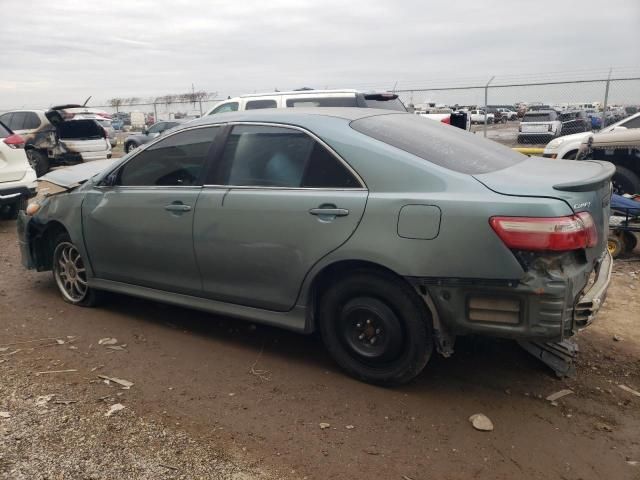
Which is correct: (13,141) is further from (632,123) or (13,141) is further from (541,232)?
(632,123)

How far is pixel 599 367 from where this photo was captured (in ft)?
12.1

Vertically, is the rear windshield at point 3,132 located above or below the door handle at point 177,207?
above

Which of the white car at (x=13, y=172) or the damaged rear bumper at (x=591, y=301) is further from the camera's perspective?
the white car at (x=13, y=172)

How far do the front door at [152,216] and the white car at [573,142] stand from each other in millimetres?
7255

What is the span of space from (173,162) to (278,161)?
965mm

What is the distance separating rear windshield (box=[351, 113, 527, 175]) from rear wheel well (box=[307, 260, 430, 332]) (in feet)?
2.29

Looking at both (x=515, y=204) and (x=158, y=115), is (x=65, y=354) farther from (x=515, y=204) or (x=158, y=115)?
(x=158, y=115)

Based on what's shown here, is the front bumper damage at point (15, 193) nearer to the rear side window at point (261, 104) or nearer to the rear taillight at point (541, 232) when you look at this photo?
the rear side window at point (261, 104)

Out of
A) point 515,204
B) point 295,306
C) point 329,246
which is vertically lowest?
point 295,306

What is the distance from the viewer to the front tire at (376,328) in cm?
317

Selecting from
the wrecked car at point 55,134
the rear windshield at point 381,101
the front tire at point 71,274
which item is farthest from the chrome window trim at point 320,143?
the wrecked car at point 55,134

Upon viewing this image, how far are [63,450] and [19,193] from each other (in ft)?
21.4

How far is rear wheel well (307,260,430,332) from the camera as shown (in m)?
3.18

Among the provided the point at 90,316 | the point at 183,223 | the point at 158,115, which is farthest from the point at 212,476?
the point at 158,115
